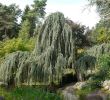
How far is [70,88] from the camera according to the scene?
27.1 metres

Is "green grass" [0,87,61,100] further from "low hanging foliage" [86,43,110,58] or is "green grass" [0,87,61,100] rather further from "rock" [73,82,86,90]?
"low hanging foliage" [86,43,110,58]

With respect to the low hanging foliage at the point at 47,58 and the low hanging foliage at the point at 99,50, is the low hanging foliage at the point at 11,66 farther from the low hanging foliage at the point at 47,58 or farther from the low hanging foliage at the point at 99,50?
the low hanging foliage at the point at 99,50

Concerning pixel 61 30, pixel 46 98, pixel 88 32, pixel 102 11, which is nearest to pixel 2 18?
pixel 88 32

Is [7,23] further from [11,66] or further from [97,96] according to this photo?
[97,96]

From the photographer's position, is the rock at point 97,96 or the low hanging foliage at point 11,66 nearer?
the rock at point 97,96

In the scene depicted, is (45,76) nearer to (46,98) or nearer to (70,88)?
(70,88)

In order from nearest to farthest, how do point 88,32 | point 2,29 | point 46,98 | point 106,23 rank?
point 46,98
point 106,23
point 88,32
point 2,29

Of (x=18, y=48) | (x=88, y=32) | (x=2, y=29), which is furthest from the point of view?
(x=2, y=29)

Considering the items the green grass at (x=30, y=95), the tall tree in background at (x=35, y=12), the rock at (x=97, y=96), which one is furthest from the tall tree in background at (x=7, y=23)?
the green grass at (x=30, y=95)

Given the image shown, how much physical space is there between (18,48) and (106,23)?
15.5 meters

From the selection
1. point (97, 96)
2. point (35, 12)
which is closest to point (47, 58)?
point (97, 96)

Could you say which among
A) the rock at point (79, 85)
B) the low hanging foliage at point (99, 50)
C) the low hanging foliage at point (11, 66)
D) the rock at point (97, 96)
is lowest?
the rock at point (97, 96)

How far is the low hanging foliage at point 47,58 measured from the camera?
84.4 feet

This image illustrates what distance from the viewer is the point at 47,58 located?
26.4 m
